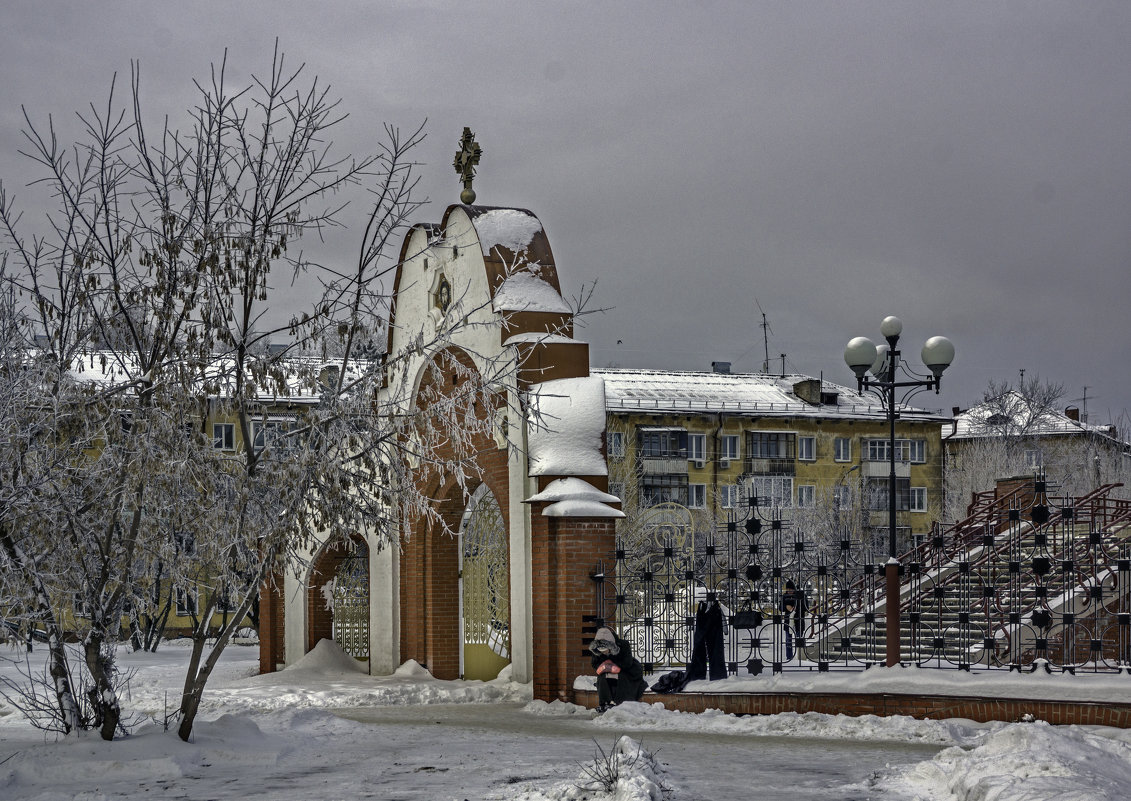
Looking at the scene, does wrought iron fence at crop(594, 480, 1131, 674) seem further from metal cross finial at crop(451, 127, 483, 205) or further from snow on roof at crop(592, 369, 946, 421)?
snow on roof at crop(592, 369, 946, 421)

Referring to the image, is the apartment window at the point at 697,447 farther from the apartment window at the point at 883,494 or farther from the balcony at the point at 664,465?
the apartment window at the point at 883,494

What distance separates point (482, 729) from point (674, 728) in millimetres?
1744

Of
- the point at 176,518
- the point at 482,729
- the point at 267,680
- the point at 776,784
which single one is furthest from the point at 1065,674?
the point at 267,680

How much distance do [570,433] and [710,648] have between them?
2.89 metres

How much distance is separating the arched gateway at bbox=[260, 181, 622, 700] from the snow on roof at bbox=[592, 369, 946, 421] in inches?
1274

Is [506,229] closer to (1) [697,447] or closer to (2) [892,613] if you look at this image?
(2) [892,613]

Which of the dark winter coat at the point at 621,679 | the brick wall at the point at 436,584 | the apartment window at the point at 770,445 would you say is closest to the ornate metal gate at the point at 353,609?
the brick wall at the point at 436,584

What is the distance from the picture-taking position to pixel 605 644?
12625 millimetres

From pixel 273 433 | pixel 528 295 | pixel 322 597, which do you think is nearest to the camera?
pixel 273 433

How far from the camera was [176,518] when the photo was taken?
9086 mm

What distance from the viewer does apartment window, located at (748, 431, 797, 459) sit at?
53062 mm

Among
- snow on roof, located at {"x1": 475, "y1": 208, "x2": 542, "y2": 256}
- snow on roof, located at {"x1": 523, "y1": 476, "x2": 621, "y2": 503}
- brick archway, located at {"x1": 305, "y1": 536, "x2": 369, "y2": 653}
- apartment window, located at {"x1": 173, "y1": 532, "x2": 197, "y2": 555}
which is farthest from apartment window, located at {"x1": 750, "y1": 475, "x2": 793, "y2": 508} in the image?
apartment window, located at {"x1": 173, "y1": 532, "x2": 197, "y2": 555}

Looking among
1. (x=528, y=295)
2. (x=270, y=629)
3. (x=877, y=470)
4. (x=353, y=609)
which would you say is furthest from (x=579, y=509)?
(x=877, y=470)

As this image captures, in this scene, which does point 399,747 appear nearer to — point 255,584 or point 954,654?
point 255,584
